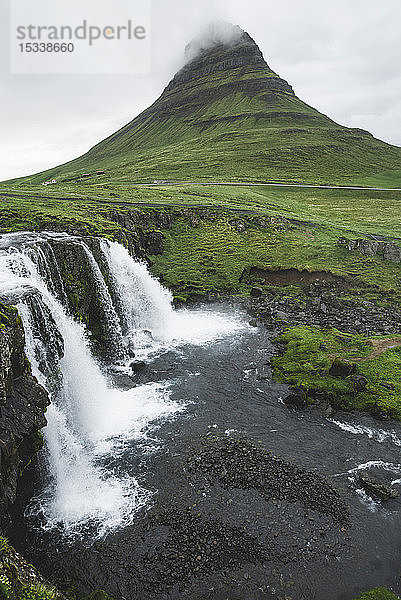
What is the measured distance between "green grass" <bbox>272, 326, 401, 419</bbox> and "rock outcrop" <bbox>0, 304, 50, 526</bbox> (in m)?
17.5

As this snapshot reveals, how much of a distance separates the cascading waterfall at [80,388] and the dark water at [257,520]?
105cm

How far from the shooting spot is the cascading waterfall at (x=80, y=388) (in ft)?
62.5

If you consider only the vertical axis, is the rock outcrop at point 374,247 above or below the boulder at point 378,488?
above

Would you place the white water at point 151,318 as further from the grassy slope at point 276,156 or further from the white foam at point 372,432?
the grassy slope at point 276,156

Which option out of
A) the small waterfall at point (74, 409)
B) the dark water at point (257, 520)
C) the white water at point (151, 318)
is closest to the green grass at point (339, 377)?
the dark water at point (257, 520)

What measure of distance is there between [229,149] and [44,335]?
500ft

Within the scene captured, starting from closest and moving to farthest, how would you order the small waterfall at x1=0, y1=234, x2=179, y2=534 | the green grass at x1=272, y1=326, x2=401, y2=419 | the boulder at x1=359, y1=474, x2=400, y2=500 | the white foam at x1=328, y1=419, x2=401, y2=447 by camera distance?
the small waterfall at x1=0, y1=234, x2=179, y2=534, the boulder at x1=359, y1=474, x2=400, y2=500, the white foam at x1=328, y1=419, x2=401, y2=447, the green grass at x1=272, y1=326, x2=401, y2=419

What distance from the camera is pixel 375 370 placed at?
2869 centimetres

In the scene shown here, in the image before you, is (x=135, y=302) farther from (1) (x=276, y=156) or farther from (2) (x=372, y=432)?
(1) (x=276, y=156)

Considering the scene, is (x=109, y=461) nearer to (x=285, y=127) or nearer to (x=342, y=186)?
(x=342, y=186)

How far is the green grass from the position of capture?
84.8 ft

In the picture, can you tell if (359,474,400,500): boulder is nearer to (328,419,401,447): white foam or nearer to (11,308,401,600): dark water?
(11,308,401,600): dark water

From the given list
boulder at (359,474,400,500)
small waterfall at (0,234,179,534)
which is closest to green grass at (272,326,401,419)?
boulder at (359,474,400,500)

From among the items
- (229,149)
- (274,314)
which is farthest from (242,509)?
(229,149)
